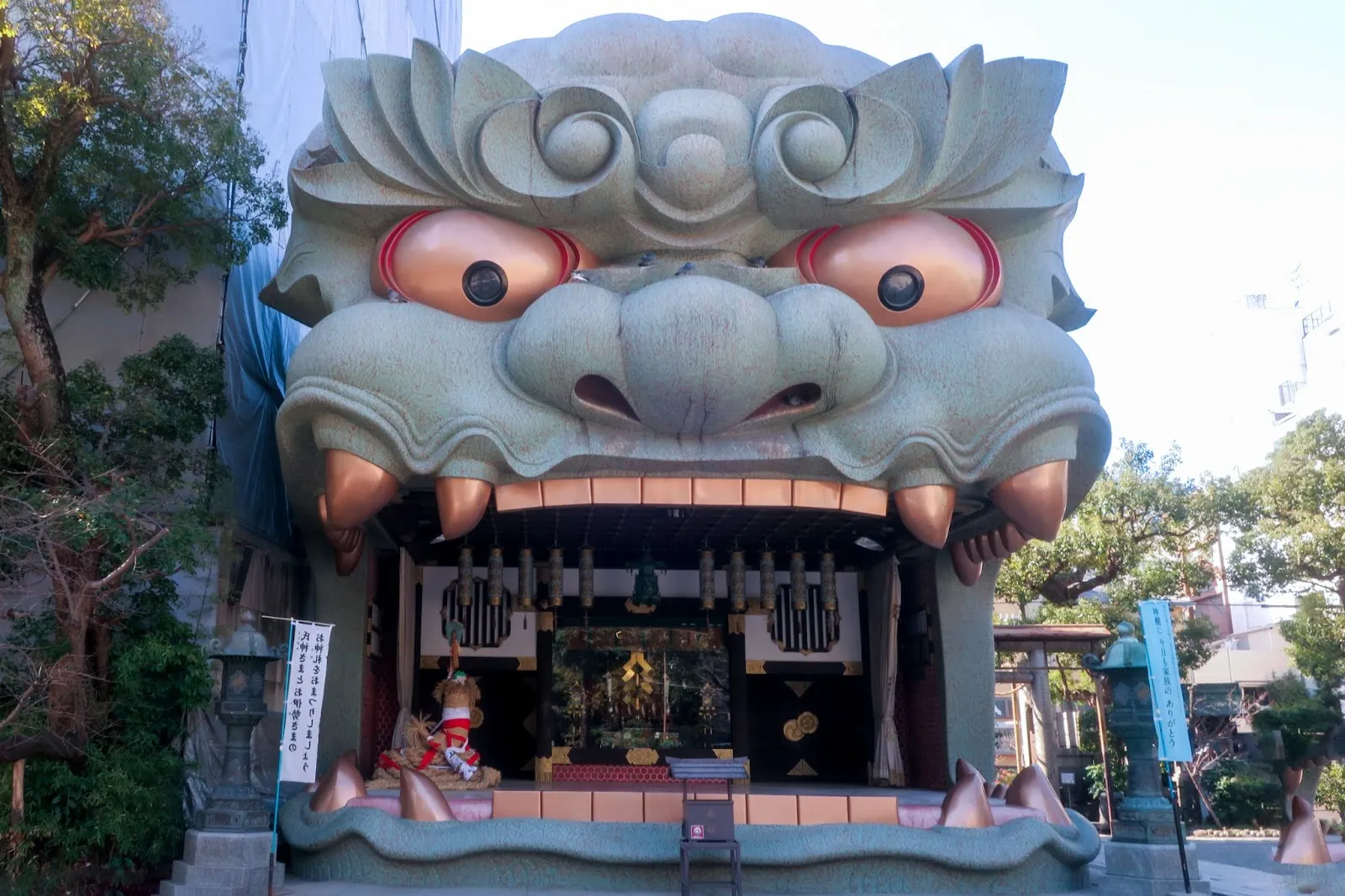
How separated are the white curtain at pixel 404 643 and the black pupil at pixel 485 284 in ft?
12.2

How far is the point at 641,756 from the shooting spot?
11.1 metres

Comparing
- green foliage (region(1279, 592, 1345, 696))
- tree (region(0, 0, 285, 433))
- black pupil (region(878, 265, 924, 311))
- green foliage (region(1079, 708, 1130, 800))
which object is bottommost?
green foliage (region(1079, 708, 1130, 800))

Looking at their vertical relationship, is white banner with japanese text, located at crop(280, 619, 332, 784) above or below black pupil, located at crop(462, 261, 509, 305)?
below

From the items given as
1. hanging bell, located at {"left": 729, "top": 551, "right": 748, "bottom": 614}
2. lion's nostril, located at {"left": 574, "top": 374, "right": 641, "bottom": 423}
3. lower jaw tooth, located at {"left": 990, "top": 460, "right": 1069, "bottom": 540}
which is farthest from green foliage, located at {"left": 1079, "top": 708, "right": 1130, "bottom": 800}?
lion's nostril, located at {"left": 574, "top": 374, "right": 641, "bottom": 423}

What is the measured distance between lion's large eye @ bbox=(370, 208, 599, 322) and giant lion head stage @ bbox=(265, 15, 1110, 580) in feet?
0.06

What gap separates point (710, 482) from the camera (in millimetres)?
7684

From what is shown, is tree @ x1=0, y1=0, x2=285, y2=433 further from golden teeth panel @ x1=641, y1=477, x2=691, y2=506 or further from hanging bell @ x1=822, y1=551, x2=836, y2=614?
hanging bell @ x1=822, y1=551, x2=836, y2=614

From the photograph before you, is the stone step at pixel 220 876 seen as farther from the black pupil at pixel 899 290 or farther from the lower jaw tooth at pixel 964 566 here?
the lower jaw tooth at pixel 964 566

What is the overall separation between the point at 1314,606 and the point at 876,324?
15651mm

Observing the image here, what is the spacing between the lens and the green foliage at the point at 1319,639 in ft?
61.2

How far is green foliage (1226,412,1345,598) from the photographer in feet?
62.8

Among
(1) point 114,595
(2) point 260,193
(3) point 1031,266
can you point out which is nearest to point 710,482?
(3) point 1031,266

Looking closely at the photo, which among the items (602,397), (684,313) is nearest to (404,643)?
(602,397)

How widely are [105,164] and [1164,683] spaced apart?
8866 millimetres
